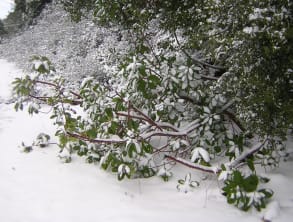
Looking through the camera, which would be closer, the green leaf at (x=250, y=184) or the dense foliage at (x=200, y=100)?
the dense foliage at (x=200, y=100)

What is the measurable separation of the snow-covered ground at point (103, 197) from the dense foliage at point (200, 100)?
102 millimetres

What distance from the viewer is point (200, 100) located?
293cm

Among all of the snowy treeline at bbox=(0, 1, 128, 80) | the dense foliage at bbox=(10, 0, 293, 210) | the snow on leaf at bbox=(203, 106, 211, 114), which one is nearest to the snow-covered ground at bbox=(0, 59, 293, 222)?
the dense foliage at bbox=(10, 0, 293, 210)

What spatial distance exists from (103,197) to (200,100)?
115cm

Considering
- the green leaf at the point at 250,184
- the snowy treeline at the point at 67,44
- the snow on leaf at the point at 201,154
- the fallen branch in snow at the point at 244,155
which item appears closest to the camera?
the green leaf at the point at 250,184

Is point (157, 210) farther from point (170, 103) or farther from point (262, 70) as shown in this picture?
point (262, 70)

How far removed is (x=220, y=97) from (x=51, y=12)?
7799mm

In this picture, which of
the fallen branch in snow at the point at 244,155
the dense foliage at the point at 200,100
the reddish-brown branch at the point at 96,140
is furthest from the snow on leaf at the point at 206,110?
the reddish-brown branch at the point at 96,140

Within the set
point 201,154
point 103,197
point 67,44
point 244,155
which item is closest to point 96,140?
point 103,197

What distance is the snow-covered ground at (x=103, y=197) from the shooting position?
2242 mm

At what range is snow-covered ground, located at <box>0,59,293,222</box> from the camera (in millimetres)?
2242

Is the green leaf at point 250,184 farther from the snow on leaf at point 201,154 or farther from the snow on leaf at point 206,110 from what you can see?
the snow on leaf at point 206,110

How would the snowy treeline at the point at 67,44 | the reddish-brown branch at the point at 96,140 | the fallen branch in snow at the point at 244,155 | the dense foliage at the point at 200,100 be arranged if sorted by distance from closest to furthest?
the dense foliage at the point at 200,100 < the fallen branch in snow at the point at 244,155 < the reddish-brown branch at the point at 96,140 < the snowy treeline at the point at 67,44

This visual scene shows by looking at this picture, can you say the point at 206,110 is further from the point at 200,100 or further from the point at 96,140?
the point at 96,140
